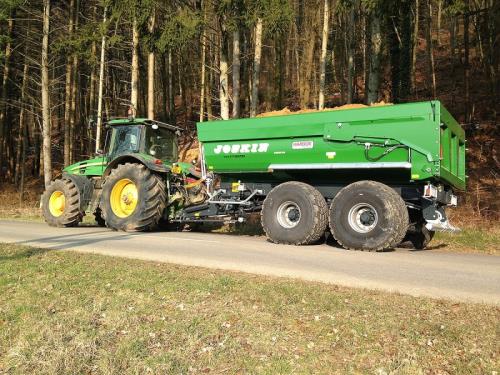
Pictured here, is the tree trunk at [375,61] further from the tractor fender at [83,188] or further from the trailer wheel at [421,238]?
the tractor fender at [83,188]

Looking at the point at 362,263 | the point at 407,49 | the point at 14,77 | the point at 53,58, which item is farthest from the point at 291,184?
the point at 14,77

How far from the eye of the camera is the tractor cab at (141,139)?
1223 centimetres

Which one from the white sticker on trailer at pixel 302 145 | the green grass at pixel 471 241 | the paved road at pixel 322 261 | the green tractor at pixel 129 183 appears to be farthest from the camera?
the green tractor at pixel 129 183

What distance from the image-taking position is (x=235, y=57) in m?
16.4

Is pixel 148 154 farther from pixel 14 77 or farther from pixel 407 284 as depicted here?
pixel 14 77

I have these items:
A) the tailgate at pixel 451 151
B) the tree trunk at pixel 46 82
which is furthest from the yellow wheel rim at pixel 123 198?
the tree trunk at pixel 46 82

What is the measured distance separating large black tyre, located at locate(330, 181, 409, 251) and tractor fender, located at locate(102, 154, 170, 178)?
4.57m

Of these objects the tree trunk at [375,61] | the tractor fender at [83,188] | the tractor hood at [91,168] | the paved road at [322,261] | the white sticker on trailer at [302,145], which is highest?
the tree trunk at [375,61]

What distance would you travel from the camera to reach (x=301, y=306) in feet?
15.2

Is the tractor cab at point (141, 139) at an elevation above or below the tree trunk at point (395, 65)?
below

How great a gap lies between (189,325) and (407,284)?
9.07 ft

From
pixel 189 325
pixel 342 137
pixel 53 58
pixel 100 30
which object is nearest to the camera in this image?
pixel 189 325

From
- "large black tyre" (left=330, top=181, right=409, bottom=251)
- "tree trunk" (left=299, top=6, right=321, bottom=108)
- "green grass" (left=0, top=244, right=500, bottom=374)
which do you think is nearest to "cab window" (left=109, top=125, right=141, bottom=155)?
"large black tyre" (left=330, top=181, right=409, bottom=251)

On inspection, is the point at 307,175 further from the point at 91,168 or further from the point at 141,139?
the point at 91,168
